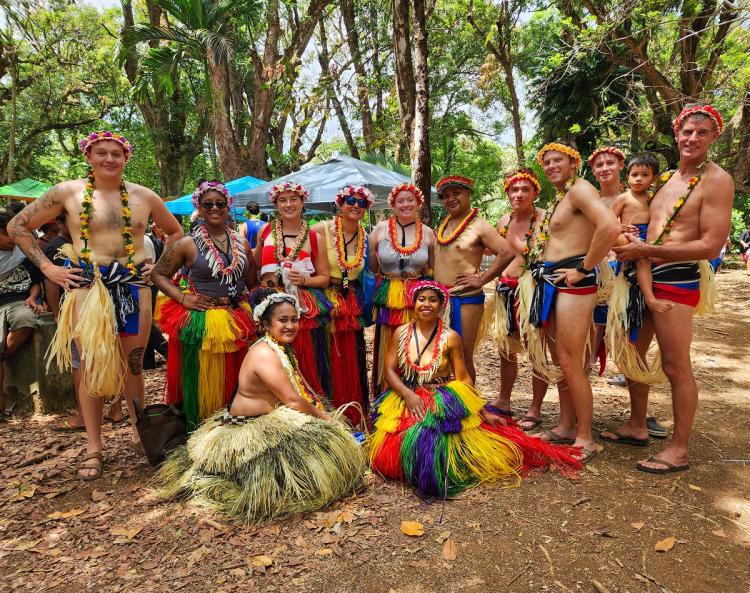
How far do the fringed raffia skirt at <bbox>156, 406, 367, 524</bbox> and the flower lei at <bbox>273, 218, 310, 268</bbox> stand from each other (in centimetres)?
105

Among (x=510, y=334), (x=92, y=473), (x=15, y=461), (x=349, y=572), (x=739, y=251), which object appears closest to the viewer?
(x=349, y=572)

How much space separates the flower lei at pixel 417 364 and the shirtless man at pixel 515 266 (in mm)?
670

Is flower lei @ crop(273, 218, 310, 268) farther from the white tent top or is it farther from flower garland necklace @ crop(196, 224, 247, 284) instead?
the white tent top

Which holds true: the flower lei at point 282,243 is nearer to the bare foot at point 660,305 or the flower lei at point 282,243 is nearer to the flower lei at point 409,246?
the flower lei at point 409,246

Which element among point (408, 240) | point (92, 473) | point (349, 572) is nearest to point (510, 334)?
point (408, 240)

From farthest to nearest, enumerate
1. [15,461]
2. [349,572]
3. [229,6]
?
[229,6], [15,461], [349,572]

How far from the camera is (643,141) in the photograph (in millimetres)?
10672

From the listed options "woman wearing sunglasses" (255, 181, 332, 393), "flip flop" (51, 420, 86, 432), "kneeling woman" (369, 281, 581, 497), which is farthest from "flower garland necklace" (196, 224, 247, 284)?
"flip flop" (51, 420, 86, 432)

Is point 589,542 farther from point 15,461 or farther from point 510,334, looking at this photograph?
point 15,461

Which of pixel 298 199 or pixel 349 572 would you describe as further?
pixel 298 199

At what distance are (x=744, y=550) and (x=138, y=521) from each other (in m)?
2.79

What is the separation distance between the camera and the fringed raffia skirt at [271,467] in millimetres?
2381

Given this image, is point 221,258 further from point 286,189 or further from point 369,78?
point 369,78

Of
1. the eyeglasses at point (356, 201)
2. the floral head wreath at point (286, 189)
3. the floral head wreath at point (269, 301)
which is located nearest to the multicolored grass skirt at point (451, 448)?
the floral head wreath at point (269, 301)
